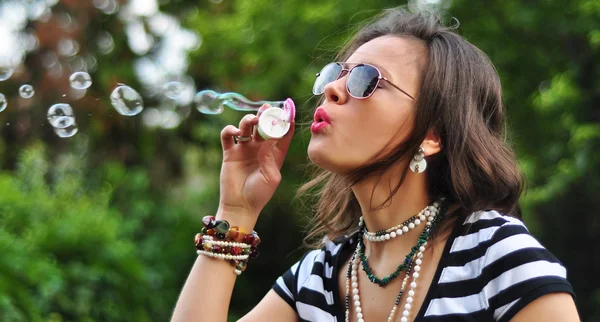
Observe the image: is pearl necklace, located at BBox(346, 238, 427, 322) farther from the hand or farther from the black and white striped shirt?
the hand

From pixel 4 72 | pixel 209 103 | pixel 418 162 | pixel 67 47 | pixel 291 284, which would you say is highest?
pixel 67 47

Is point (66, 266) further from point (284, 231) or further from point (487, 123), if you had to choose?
point (284, 231)

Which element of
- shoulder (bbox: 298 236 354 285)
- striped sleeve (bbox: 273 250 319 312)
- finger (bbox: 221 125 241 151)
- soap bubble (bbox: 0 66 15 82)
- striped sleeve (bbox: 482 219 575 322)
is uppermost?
soap bubble (bbox: 0 66 15 82)

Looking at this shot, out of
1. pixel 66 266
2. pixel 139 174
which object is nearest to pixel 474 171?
pixel 66 266

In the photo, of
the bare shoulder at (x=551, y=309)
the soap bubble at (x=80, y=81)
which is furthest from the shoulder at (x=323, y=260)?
the soap bubble at (x=80, y=81)

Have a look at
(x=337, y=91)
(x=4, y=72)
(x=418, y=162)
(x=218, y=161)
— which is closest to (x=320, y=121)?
(x=337, y=91)

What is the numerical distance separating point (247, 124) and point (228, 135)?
0.07 meters

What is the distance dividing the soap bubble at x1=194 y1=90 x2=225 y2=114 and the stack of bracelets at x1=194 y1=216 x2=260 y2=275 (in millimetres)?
583

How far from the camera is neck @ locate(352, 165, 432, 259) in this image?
1934mm

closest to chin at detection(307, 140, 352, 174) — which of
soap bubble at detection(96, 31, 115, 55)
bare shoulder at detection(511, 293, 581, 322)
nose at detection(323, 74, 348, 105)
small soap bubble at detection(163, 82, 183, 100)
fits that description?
nose at detection(323, 74, 348, 105)

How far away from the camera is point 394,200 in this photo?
196cm

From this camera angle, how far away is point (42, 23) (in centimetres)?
898

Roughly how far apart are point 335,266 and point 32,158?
4.45m

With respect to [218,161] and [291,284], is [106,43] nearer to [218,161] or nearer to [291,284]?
[218,161]
